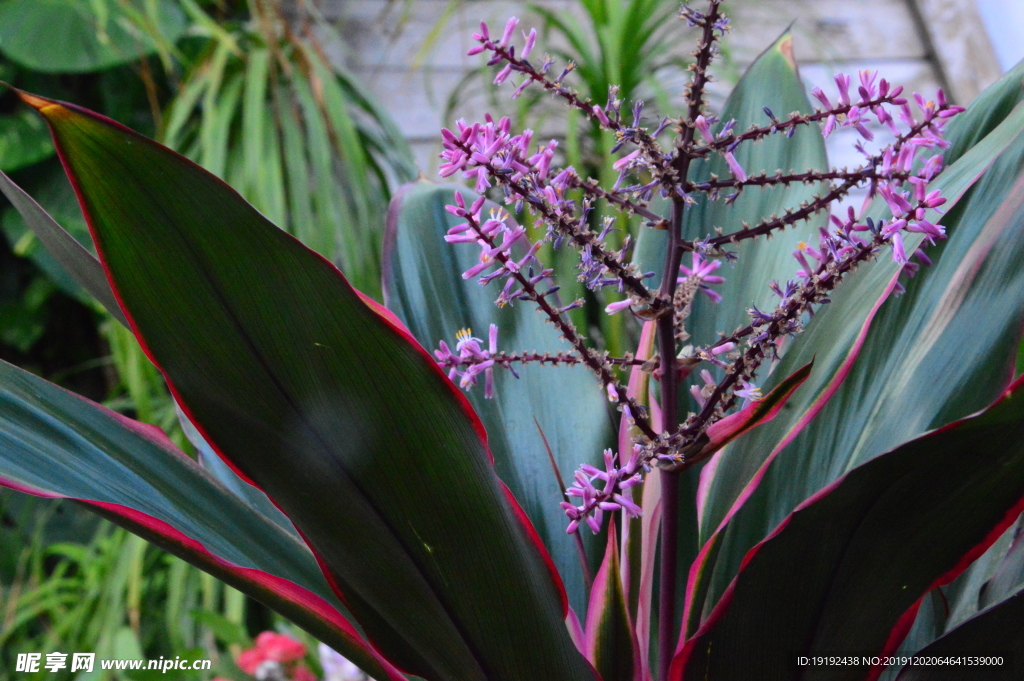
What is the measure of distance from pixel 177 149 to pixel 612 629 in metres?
1.03

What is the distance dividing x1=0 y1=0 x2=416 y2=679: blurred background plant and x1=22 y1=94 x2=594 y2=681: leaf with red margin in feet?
1.22

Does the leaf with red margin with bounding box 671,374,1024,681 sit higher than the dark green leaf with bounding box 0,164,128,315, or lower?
lower

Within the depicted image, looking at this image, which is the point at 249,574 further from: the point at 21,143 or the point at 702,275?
the point at 21,143

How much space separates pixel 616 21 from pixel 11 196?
3.01 ft

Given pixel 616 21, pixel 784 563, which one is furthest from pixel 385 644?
pixel 616 21

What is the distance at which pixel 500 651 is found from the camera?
0.85 feet

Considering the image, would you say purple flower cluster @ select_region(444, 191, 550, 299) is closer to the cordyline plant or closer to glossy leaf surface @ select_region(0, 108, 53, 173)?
the cordyline plant

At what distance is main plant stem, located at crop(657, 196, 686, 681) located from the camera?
0.26 m

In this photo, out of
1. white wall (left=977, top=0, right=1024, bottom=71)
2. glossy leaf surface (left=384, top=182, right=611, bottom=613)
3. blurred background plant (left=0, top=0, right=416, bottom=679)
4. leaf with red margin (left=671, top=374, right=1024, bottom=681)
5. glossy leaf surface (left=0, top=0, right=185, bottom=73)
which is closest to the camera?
leaf with red margin (left=671, top=374, right=1024, bottom=681)

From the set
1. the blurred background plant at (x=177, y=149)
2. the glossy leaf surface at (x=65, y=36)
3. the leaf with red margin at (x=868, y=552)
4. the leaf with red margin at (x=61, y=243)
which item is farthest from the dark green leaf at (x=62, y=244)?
the glossy leaf surface at (x=65, y=36)

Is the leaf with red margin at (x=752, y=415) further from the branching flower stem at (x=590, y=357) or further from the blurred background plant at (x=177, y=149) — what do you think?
the blurred background plant at (x=177, y=149)

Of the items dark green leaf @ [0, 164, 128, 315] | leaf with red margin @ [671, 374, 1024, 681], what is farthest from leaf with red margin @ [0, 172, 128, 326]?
leaf with red margin @ [671, 374, 1024, 681]

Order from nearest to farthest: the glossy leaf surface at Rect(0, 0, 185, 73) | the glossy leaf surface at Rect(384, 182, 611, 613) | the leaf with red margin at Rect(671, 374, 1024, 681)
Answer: the leaf with red margin at Rect(671, 374, 1024, 681), the glossy leaf surface at Rect(384, 182, 611, 613), the glossy leaf surface at Rect(0, 0, 185, 73)

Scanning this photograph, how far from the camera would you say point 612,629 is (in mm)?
280
